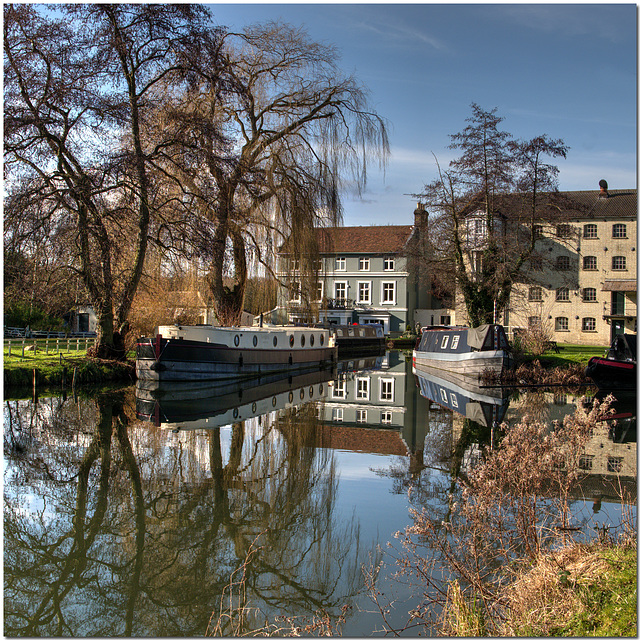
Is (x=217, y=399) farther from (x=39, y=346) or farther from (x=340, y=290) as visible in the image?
(x=340, y=290)

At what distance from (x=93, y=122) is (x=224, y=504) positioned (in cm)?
1258

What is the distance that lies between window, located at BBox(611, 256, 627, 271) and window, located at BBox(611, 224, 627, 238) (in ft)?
4.57

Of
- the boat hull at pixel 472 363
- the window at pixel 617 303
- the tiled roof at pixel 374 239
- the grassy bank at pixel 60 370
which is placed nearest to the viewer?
the grassy bank at pixel 60 370

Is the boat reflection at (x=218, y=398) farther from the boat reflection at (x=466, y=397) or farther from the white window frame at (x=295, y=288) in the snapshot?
the boat reflection at (x=466, y=397)

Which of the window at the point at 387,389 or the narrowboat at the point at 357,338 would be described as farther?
the narrowboat at the point at 357,338

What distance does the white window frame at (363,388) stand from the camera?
18.7 m

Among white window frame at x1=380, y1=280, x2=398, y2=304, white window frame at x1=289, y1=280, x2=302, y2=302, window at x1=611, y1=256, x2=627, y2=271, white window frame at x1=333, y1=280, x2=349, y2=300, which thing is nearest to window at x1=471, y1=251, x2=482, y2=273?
white window frame at x1=289, y1=280, x2=302, y2=302

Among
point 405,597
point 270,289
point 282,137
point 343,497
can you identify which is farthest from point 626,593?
point 282,137

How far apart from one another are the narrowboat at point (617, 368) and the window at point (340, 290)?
29529 millimetres

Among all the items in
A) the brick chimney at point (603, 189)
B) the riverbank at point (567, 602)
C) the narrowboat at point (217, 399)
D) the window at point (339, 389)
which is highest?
the brick chimney at point (603, 189)

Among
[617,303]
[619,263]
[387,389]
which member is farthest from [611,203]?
[387,389]

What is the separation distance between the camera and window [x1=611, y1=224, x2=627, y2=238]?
36.8 metres

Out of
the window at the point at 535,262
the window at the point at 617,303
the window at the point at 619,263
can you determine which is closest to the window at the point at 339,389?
the window at the point at 535,262

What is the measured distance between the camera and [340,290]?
48.3 m
